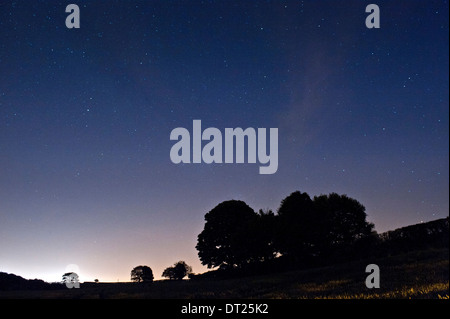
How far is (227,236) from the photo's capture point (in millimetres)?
59875

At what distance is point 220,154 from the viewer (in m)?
9.95

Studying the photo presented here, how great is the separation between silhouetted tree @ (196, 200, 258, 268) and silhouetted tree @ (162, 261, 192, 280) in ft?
159

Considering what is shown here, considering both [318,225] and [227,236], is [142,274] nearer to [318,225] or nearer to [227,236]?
[227,236]

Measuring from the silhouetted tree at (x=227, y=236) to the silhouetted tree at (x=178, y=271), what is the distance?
1910 inches

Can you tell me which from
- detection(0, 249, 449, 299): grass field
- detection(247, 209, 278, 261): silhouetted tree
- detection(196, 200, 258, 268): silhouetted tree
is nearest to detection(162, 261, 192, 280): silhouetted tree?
detection(196, 200, 258, 268): silhouetted tree

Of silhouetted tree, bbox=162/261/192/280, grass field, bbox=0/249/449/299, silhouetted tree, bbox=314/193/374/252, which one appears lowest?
silhouetted tree, bbox=162/261/192/280

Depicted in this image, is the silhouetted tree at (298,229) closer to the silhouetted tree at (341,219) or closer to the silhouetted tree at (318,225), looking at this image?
the silhouetted tree at (318,225)

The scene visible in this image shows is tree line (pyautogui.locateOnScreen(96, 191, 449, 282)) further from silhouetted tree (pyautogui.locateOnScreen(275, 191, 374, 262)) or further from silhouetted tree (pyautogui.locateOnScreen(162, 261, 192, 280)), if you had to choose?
silhouetted tree (pyautogui.locateOnScreen(162, 261, 192, 280))

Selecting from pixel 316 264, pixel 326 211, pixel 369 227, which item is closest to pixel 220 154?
pixel 316 264

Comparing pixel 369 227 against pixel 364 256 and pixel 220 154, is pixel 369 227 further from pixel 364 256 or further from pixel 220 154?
pixel 220 154

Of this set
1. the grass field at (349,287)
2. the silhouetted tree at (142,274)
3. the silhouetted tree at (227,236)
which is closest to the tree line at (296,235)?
the silhouetted tree at (227,236)

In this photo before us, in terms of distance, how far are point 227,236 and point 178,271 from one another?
52.3m

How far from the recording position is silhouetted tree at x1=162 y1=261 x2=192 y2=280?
10500 centimetres

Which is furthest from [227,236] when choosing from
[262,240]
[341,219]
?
[341,219]
